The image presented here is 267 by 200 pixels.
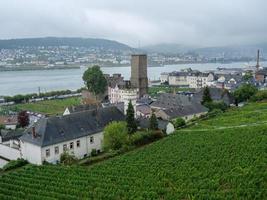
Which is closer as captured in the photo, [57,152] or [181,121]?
[57,152]

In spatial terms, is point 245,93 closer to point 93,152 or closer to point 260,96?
point 260,96

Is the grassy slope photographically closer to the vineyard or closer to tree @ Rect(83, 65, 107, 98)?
tree @ Rect(83, 65, 107, 98)

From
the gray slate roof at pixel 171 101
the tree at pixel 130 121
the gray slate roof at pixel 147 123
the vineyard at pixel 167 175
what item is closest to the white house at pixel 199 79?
the gray slate roof at pixel 171 101

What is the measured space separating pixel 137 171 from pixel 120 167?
1649 millimetres

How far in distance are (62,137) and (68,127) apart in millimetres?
1591

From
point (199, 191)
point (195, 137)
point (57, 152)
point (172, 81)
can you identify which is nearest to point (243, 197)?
point (199, 191)


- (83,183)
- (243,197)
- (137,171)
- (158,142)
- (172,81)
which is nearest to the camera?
(243,197)

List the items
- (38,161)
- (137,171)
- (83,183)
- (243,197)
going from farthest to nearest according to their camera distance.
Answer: (38,161) → (137,171) → (83,183) → (243,197)

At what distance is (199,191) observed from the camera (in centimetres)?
1977

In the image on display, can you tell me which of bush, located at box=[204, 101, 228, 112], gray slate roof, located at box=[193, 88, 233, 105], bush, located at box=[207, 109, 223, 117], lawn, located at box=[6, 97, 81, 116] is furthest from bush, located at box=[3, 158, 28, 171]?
gray slate roof, located at box=[193, 88, 233, 105]

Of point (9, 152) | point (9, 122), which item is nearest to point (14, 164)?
point (9, 152)

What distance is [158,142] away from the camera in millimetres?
32906

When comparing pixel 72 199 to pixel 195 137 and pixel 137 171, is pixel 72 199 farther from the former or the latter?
pixel 195 137

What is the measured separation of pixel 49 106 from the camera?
70188mm
